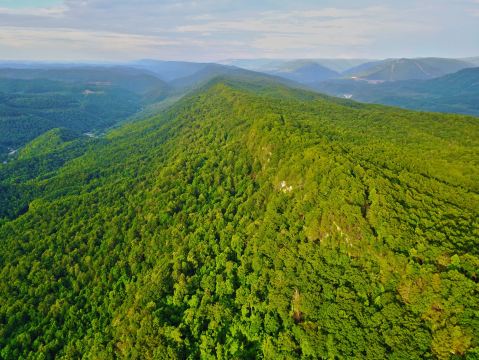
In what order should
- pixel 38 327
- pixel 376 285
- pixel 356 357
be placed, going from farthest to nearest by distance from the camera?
pixel 38 327 < pixel 376 285 < pixel 356 357

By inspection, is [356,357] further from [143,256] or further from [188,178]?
[188,178]

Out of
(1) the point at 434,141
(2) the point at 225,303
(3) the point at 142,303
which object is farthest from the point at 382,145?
(3) the point at 142,303

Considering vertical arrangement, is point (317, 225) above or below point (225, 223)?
above

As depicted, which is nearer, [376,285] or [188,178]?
[376,285]

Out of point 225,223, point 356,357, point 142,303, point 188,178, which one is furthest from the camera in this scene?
point 188,178

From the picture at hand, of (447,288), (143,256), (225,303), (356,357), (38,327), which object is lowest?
(38,327)

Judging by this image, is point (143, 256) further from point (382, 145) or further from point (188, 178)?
point (382, 145)
